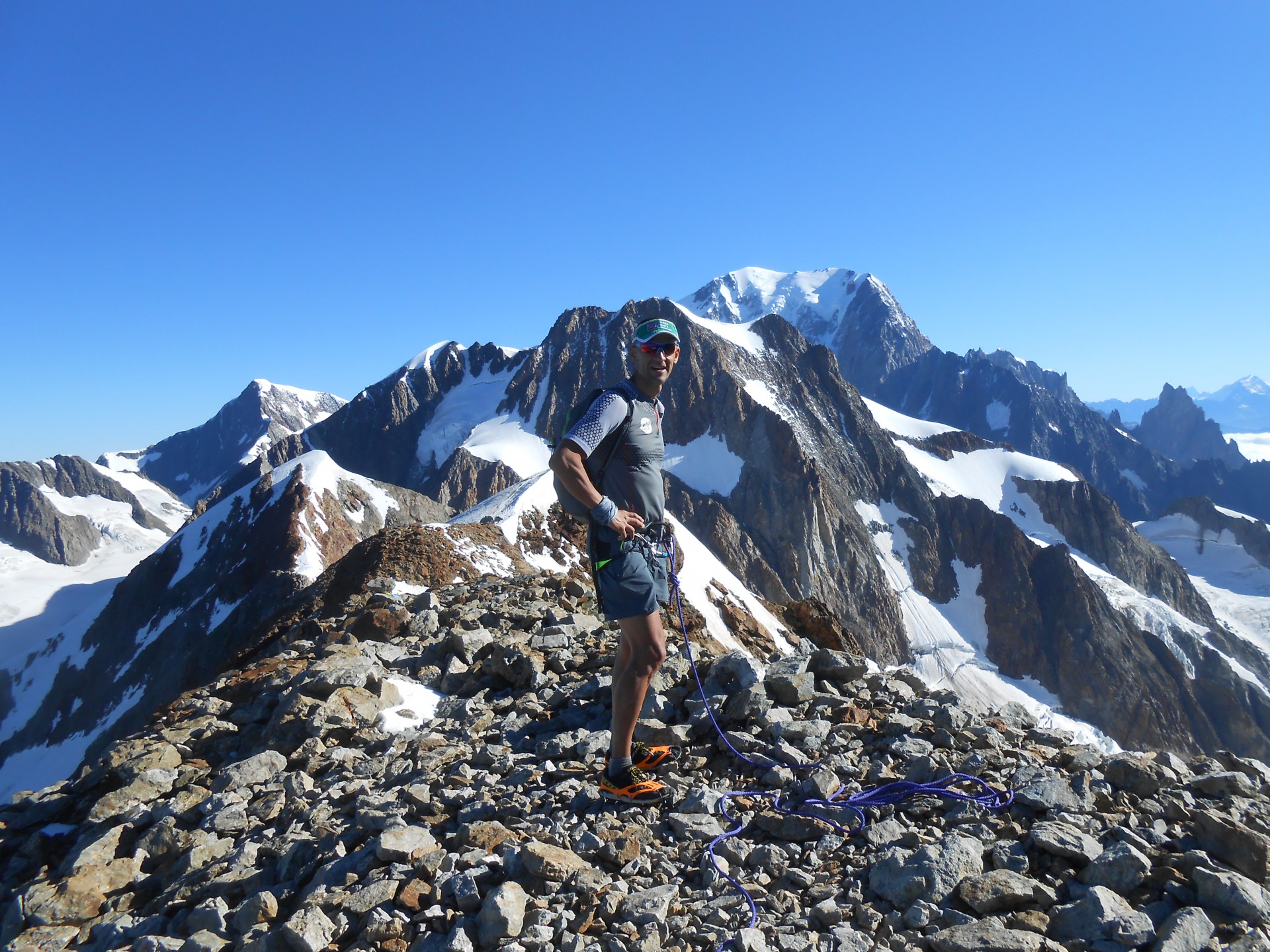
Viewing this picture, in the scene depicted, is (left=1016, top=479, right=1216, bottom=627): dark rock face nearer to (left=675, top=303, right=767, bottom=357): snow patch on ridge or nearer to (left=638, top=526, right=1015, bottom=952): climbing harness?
(left=675, top=303, right=767, bottom=357): snow patch on ridge

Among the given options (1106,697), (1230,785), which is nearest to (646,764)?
(1230,785)

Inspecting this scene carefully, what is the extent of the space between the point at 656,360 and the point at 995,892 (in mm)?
3832

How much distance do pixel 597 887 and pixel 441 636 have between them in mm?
6324

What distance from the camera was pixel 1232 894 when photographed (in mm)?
3480

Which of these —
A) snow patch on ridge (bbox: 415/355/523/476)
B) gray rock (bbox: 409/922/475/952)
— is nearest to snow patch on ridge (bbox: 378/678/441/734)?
gray rock (bbox: 409/922/475/952)

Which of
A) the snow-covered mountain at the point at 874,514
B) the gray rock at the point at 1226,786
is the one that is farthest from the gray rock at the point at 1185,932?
the snow-covered mountain at the point at 874,514

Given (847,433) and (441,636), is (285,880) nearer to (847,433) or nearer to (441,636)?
(441,636)

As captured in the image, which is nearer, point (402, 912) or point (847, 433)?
point (402, 912)

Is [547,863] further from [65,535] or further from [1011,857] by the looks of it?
[65,535]

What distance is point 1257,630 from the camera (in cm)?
11075

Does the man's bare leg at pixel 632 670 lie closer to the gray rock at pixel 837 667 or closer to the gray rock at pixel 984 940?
the gray rock at pixel 984 940

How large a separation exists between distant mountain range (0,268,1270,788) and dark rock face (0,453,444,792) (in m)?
0.22

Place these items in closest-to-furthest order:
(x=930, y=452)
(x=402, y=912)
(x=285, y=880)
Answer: (x=402, y=912)
(x=285, y=880)
(x=930, y=452)

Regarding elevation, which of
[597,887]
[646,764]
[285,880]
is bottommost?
[285,880]
